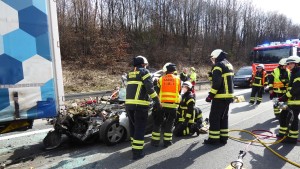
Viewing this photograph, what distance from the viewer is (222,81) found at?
5.26 m

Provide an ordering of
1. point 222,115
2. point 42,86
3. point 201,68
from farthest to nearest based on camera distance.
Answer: point 201,68 → point 222,115 → point 42,86

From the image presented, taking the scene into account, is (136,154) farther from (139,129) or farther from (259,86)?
(259,86)

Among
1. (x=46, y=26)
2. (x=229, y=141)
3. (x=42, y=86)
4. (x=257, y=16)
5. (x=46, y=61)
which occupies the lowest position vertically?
(x=229, y=141)

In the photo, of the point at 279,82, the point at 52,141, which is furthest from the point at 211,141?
the point at 279,82

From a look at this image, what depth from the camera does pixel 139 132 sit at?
466cm

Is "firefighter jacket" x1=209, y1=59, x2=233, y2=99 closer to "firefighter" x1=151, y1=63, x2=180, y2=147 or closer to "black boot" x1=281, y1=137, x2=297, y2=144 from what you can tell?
"firefighter" x1=151, y1=63, x2=180, y2=147

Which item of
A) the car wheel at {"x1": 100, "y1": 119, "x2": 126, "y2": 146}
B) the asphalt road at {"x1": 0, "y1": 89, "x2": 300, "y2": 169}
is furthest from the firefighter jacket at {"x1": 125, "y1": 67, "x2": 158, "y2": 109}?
the asphalt road at {"x1": 0, "y1": 89, "x2": 300, "y2": 169}

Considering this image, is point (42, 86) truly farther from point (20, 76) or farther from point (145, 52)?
point (145, 52)

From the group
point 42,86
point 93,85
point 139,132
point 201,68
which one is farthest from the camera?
point 201,68

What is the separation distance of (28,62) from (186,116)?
341 cm

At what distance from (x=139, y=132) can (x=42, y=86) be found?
181 centimetres

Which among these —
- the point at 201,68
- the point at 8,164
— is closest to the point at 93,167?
the point at 8,164

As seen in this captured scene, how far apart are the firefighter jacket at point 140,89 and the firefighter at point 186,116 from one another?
1389 millimetres

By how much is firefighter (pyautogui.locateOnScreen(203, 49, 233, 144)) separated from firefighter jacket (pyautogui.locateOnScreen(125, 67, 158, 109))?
1349mm
